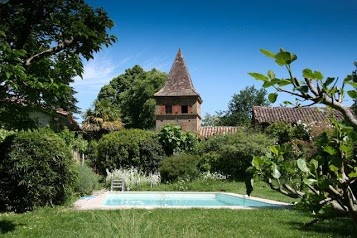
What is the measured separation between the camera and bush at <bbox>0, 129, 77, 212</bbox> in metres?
11.3

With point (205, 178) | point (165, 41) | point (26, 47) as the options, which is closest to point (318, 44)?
point (165, 41)

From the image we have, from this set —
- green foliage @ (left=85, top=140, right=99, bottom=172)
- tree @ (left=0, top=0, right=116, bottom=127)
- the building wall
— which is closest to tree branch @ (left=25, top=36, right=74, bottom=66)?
tree @ (left=0, top=0, right=116, bottom=127)

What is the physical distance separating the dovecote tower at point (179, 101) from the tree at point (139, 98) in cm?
839

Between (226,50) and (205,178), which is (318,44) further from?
(205,178)

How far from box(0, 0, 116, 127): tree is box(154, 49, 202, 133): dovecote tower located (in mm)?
31245

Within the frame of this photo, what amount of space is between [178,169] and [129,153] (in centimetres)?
331

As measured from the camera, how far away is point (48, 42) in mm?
8969

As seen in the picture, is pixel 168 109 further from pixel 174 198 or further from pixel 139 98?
pixel 174 198

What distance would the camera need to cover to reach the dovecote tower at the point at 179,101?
40.4 meters

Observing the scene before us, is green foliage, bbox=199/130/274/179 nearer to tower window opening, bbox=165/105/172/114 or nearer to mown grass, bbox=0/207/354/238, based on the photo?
mown grass, bbox=0/207/354/238

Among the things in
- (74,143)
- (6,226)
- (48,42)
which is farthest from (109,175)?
(48,42)

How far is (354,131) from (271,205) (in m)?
12.7

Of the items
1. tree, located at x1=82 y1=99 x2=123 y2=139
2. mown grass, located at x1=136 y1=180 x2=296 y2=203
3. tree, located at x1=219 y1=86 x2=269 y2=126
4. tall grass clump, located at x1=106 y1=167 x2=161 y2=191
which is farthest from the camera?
tree, located at x1=219 y1=86 x2=269 y2=126

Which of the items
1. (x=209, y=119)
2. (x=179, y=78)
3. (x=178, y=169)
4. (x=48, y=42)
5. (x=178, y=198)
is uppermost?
(x=179, y=78)
